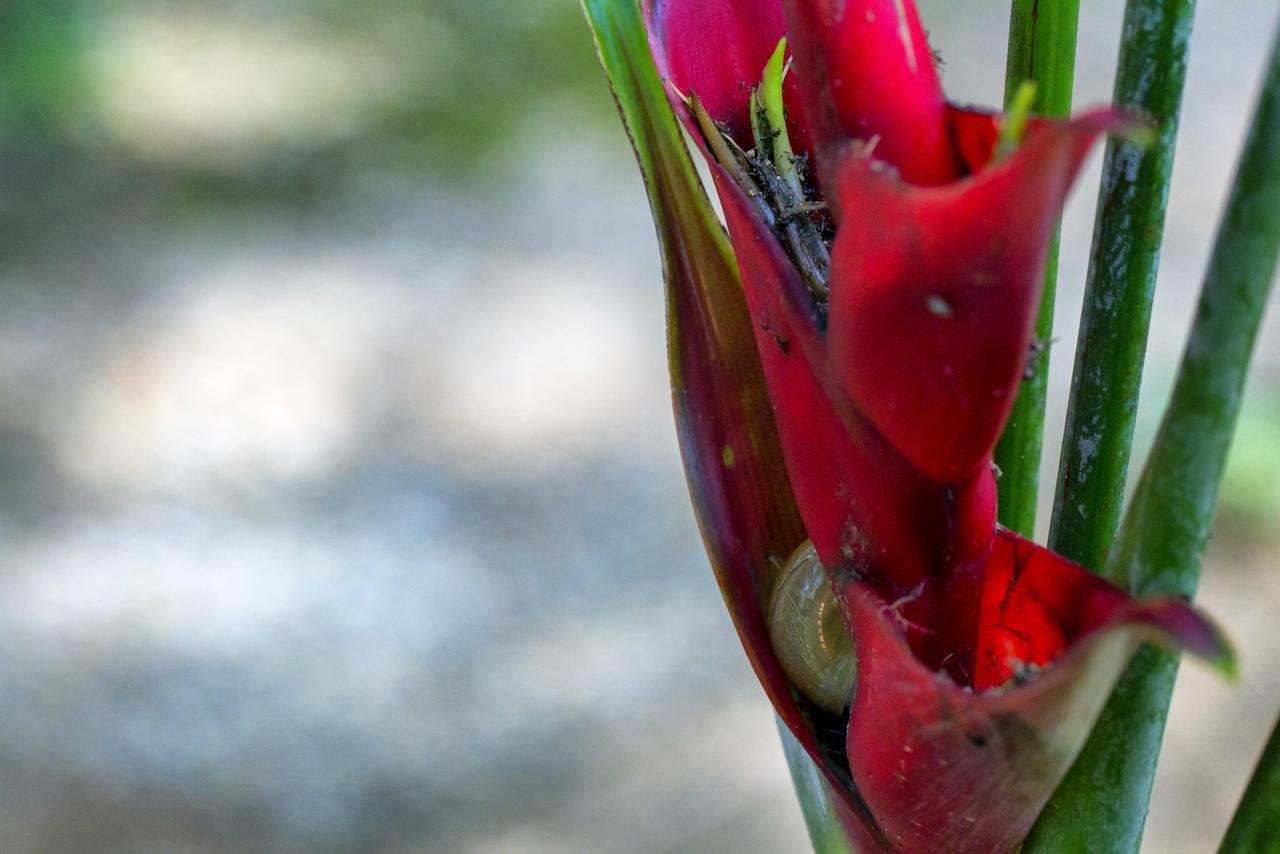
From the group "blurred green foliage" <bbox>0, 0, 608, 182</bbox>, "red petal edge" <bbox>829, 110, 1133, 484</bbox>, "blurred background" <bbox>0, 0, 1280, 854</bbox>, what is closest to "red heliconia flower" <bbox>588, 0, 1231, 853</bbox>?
"red petal edge" <bbox>829, 110, 1133, 484</bbox>

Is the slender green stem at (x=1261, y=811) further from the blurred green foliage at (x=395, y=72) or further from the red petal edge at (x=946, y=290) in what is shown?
the blurred green foliage at (x=395, y=72)

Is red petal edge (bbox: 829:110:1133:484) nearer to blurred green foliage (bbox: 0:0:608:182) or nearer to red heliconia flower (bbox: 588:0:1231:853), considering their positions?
red heliconia flower (bbox: 588:0:1231:853)

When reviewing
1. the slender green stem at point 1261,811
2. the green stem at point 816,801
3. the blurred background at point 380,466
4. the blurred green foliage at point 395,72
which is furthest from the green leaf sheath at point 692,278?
the blurred green foliage at point 395,72

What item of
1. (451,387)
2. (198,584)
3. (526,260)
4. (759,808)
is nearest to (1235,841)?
(759,808)

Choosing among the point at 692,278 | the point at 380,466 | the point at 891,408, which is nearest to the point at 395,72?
the point at 380,466

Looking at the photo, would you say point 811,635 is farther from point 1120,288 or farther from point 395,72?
point 395,72

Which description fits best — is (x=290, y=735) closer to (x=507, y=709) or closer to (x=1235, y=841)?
(x=507, y=709)
